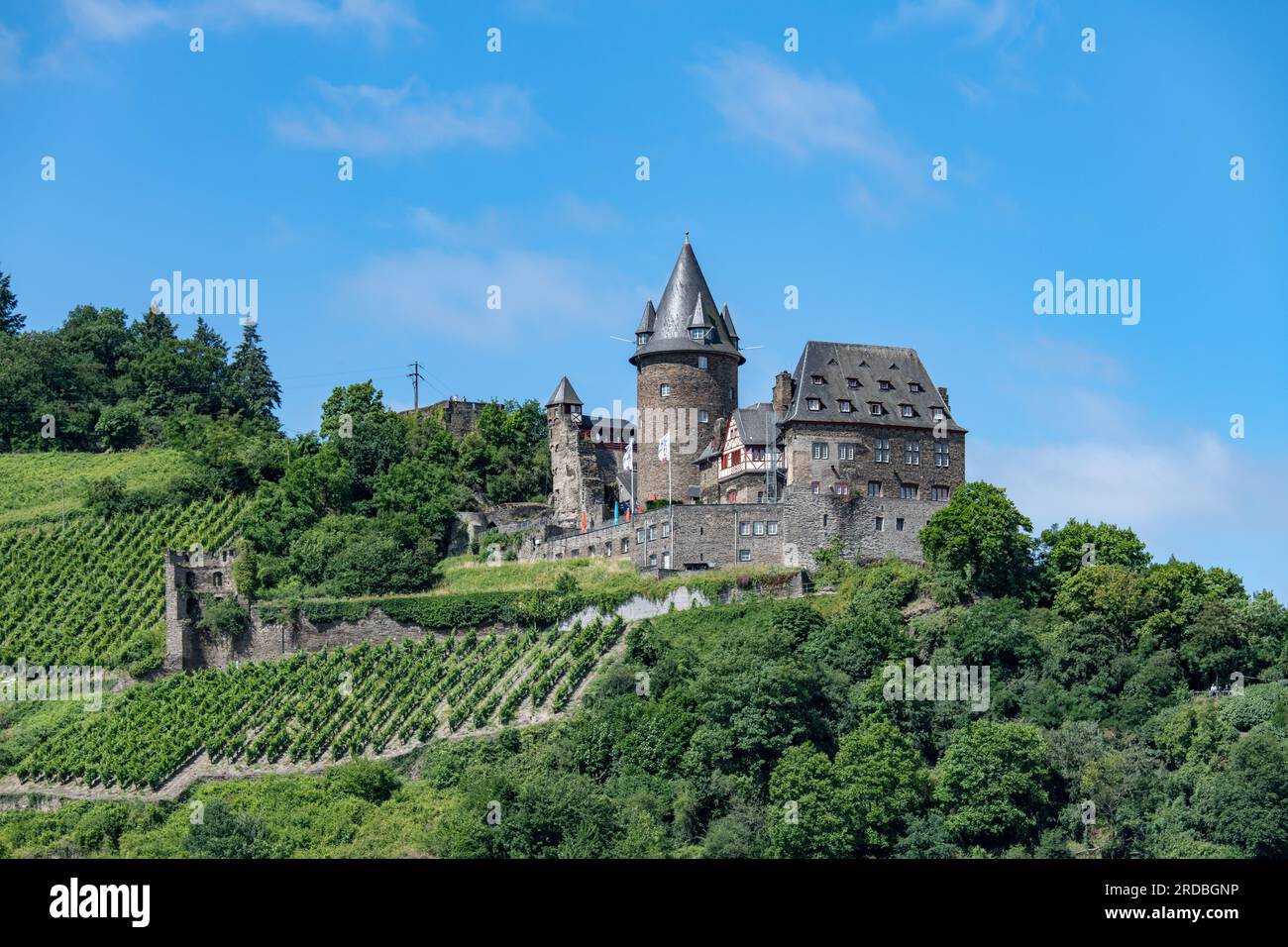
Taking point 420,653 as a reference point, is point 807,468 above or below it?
above

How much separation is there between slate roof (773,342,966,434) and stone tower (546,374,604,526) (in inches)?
379

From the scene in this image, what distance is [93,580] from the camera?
7431cm

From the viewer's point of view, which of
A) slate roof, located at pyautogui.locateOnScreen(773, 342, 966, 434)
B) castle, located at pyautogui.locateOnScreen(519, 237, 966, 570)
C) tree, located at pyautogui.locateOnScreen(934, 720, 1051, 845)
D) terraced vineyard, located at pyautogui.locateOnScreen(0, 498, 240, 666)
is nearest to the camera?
tree, located at pyautogui.locateOnScreen(934, 720, 1051, 845)

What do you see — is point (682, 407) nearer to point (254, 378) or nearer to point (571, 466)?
point (571, 466)

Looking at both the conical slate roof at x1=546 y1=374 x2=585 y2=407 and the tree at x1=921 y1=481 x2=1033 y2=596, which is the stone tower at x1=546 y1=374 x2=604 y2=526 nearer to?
the conical slate roof at x1=546 y1=374 x2=585 y2=407

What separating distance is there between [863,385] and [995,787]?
21379mm

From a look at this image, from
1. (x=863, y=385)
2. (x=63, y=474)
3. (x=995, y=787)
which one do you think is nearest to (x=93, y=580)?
(x=63, y=474)

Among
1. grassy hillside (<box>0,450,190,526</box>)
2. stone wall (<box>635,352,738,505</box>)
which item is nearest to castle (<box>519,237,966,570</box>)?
stone wall (<box>635,352,738,505</box>)

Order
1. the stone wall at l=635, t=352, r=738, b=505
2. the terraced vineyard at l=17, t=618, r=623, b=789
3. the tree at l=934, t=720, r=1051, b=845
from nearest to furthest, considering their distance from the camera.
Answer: the tree at l=934, t=720, r=1051, b=845, the terraced vineyard at l=17, t=618, r=623, b=789, the stone wall at l=635, t=352, r=738, b=505

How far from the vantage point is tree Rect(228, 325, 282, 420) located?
9788cm
